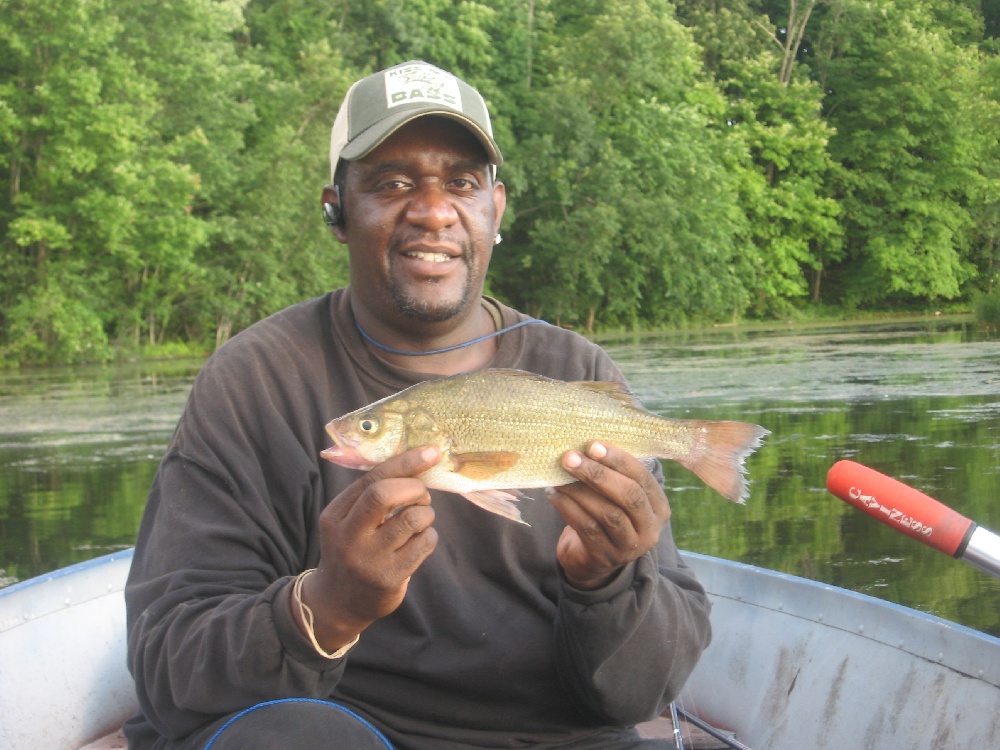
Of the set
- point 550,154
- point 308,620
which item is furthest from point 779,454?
point 550,154

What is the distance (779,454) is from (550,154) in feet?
77.9

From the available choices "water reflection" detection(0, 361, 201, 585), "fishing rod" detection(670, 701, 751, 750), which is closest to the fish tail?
"fishing rod" detection(670, 701, 751, 750)

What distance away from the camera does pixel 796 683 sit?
3.70 m

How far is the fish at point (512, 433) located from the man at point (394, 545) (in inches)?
3.8

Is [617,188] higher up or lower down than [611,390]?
higher up

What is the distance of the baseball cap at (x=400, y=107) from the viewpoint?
2668 mm

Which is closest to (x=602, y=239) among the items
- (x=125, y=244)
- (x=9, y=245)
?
(x=125, y=244)

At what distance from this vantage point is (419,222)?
2.70 m

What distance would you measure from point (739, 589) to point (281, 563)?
6.84ft

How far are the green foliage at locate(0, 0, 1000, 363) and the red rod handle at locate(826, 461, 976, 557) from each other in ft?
79.6

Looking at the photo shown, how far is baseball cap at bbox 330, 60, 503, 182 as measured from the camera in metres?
2.67

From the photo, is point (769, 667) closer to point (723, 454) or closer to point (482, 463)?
point (723, 454)

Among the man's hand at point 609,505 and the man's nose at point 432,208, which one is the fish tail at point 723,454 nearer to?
the man's hand at point 609,505

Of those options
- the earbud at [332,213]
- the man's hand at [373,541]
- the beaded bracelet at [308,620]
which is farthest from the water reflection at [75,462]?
the man's hand at [373,541]
